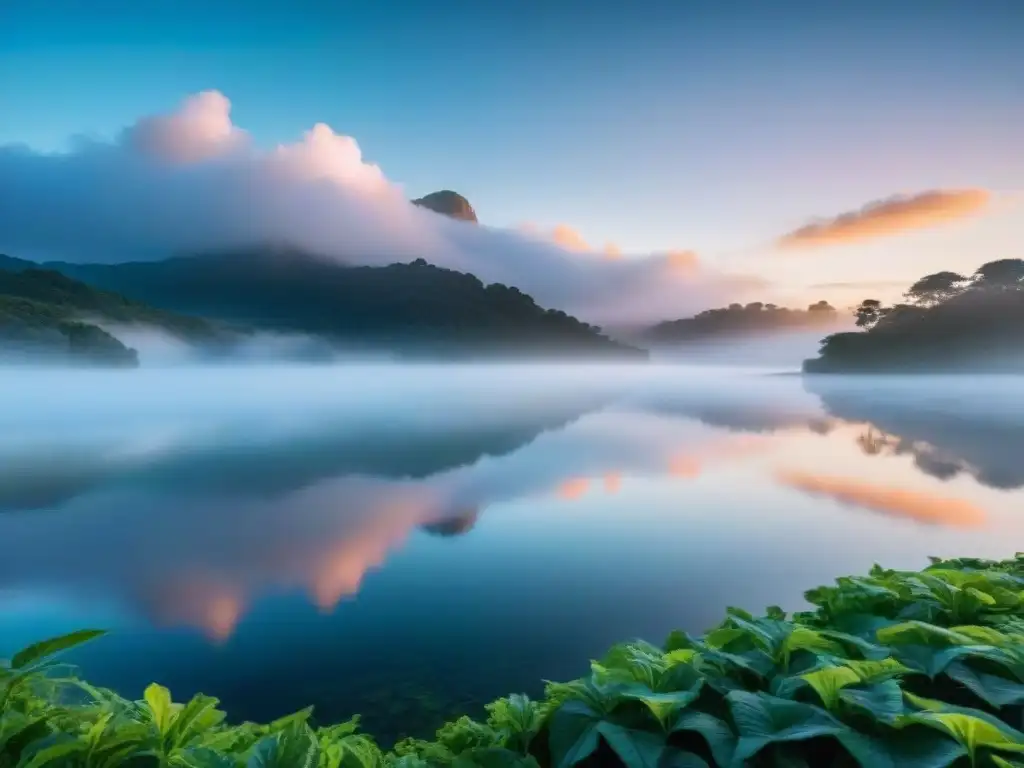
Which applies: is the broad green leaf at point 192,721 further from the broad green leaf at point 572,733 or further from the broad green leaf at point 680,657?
the broad green leaf at point 680,657

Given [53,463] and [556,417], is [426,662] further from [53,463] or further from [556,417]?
[556,417]

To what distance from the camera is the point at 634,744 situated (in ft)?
3.98

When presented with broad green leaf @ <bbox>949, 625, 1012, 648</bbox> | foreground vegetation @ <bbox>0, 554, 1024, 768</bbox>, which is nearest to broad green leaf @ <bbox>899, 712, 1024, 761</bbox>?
foreground vegetation @ <bbox>0, 554, 1024, 768</bbox>

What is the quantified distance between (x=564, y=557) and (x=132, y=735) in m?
4.97

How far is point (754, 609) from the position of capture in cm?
457

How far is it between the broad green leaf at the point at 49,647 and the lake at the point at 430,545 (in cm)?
213

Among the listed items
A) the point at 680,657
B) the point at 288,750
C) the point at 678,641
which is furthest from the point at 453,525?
the point at 288,750

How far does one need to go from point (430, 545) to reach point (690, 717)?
5.27 m

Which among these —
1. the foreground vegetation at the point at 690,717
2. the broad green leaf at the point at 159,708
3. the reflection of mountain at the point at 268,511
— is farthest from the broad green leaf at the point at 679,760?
the reflection of mountain at the point at 268,511

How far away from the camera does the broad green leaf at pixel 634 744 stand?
3.86 feet

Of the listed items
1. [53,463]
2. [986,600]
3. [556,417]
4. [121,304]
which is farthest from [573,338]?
[986,600]

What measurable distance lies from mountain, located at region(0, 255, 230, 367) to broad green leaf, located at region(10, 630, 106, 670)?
75.5 metres

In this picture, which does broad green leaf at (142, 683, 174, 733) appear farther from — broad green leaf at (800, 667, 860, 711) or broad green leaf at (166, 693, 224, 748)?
broad green leaf at (800, 667, 860, 711)

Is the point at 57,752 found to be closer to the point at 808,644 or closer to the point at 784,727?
the point at 784,727
